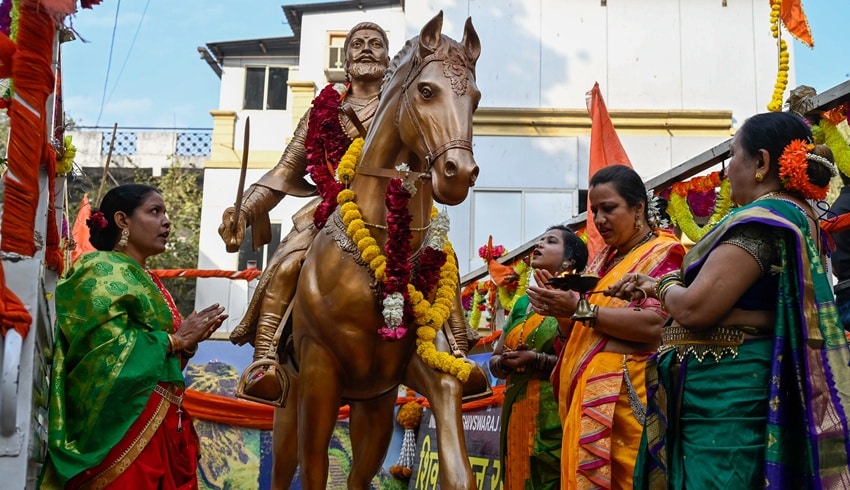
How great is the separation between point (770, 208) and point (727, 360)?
57 cm

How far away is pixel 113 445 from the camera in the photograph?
190 inches

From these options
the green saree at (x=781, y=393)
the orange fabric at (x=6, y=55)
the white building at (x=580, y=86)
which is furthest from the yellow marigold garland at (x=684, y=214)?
the white building at (x=580, y=86)

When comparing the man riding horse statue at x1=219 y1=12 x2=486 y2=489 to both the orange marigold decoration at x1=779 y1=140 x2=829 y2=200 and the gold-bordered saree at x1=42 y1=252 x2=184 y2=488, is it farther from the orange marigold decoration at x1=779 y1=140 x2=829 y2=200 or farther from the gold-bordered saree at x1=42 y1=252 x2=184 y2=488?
the orange marigold decoration at x1=779 y1=140 x2=829 y2=200

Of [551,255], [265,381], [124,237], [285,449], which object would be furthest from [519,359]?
[124,237]

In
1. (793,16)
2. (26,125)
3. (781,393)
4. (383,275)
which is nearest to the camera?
(781,393)

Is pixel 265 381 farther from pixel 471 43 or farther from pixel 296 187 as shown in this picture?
pixel 471 43

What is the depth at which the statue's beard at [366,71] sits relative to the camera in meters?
6.00

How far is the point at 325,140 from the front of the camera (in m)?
5.70

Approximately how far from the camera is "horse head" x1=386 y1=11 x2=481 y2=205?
429 cm

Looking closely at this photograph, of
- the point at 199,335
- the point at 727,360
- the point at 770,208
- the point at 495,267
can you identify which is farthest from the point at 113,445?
the point at 495,267

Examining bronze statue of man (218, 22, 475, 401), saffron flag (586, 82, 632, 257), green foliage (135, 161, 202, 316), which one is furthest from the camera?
green foliage (135, 161, 202, 316)

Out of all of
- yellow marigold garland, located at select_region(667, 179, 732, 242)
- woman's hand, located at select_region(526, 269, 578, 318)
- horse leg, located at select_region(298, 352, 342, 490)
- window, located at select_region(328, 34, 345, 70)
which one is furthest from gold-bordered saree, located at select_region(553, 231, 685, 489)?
window, located at select_region(328, 34, 345, 70)

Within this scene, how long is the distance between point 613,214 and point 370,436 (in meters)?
2.01

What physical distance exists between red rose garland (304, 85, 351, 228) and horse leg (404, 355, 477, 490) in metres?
1.18
